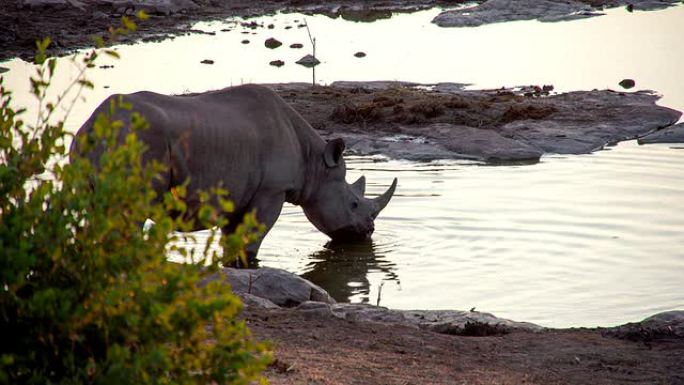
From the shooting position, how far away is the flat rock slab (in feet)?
111

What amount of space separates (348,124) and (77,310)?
46.2 feet

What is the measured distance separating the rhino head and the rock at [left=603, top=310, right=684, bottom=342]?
12.3 ft

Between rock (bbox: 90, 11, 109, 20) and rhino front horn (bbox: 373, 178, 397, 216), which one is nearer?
rhino front horn (bbox: 373, 178, 397, 216)

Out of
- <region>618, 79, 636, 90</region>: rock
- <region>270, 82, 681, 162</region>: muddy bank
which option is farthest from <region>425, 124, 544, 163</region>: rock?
<region>618, 79, 636, 90</region>: rock

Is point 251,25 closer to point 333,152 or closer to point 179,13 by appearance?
point 179,13

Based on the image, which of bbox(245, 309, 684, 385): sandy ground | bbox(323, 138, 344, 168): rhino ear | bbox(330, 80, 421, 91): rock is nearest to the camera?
bbox(245, 309, 684, 385): sandy ground

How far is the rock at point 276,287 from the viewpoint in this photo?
877cm

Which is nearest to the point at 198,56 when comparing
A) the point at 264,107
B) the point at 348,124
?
the point at 348,124

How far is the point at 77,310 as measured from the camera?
3.78 m

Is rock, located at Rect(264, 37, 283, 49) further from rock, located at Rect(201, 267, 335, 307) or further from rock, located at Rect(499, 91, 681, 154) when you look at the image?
rock, located at Rect(201, 267, 335, 307)

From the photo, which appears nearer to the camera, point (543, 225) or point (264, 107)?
point (264, 107)

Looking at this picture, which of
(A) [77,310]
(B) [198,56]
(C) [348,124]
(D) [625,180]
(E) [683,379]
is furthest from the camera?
(B) [198,56]

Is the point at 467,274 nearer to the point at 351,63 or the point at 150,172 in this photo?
the point at 150,172

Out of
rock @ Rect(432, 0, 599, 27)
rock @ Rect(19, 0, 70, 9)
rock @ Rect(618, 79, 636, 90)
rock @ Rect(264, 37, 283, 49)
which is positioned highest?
rock @ Rect(19, 0, 70, 9)
